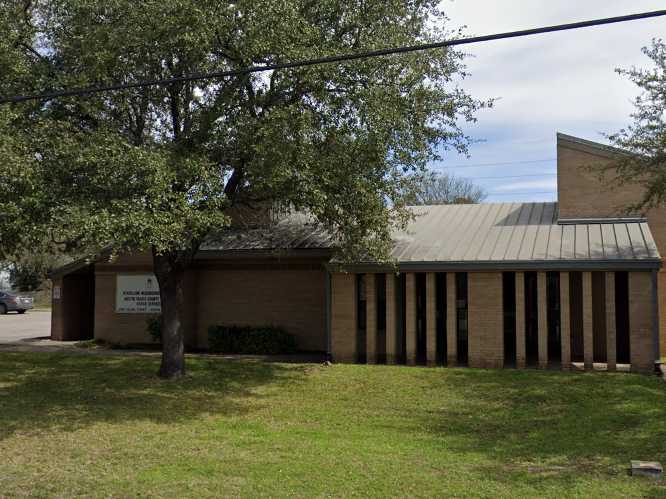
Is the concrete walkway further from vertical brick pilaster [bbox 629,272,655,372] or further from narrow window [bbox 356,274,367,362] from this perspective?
vertical brick pilaster [bbox 629,272,655,372]

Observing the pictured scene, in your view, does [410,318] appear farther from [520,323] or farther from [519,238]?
[519,238]

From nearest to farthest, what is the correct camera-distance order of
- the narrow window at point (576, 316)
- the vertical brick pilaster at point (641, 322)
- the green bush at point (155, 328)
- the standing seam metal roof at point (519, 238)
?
the vertical brick pilaster at point (641, 322)
the standing seam metal roof at point (519, 238)
the narrow window at point (576, 316)
the green bush at point (155, 328)

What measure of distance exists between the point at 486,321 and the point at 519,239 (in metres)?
2.43

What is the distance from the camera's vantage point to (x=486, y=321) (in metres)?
15.7

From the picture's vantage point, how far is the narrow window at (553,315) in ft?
58.5

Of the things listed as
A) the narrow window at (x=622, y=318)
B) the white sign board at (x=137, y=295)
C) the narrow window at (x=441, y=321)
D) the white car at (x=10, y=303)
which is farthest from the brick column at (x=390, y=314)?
the white car at (x=10, y=303)

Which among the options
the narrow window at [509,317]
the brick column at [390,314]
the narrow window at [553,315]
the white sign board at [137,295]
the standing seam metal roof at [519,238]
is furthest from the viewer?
the white sign board at [137,295]

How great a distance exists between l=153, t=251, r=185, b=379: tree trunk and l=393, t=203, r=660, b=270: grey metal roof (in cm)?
518

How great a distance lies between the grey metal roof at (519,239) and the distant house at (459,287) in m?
0.05

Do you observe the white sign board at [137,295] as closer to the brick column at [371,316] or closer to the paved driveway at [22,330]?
the paved driveway at [22,330]

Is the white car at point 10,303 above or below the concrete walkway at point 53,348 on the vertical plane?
above

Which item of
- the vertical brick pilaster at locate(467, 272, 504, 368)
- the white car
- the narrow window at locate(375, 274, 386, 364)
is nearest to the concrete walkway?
the narrow window at locate(375, 274, 386, 364)

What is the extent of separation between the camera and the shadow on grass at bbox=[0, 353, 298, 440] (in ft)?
36.0

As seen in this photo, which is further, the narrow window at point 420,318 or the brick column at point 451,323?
the narrow window at point 420,318
